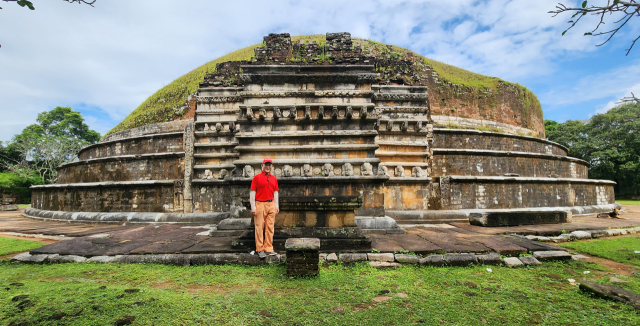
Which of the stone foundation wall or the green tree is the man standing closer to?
the stone foundation wall

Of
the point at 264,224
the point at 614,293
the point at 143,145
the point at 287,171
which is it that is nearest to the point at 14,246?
the point at 264,224

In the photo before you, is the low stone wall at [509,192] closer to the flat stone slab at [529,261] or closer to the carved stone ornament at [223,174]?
the flat stone slab at [529,261]

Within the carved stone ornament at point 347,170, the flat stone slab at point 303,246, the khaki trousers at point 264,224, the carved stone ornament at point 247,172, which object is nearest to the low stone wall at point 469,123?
the carved stone ornament at point 347,170

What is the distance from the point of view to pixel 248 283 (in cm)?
340

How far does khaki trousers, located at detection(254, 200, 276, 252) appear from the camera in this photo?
4.25 m

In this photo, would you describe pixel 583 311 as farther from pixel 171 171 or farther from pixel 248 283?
pixel 171 171

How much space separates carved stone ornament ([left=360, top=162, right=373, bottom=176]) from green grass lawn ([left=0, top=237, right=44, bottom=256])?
7.60m

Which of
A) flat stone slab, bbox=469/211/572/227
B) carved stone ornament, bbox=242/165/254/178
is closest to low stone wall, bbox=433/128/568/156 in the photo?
flat stone slab, bbox=469/211/572/227

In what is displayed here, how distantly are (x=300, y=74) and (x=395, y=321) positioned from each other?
631cm

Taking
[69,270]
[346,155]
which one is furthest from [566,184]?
[69,270]

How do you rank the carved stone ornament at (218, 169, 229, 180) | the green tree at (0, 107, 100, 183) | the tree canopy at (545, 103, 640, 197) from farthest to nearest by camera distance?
1. the green tree at (0, 107, 100, 183)
2. the tree canopy at (545, 103, 640, 197)
3. the carved stone ornament at (218, 169, 229, 180)

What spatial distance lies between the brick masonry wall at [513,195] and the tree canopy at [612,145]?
61.3ft

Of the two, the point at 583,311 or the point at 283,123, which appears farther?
the point at 283,123

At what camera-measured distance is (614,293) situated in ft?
9.37
